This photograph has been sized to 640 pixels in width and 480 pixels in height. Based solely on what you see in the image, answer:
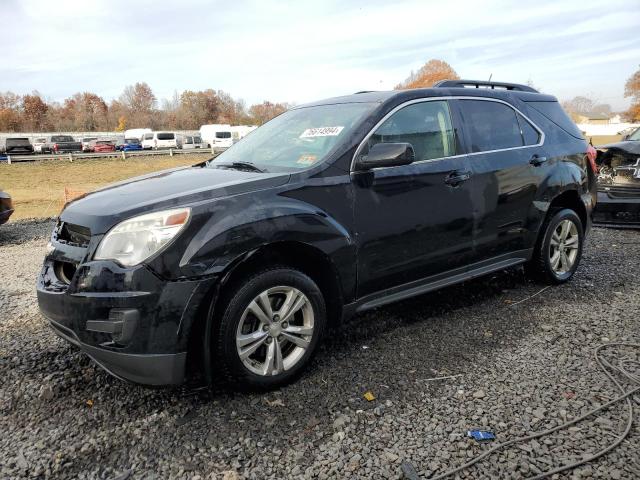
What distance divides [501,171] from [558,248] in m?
1.25

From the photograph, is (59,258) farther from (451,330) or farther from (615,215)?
(615,215)

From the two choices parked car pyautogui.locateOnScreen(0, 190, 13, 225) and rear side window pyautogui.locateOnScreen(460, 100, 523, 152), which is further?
parked car pyautogui.locateOnScreen(0, 190, 13, 225)

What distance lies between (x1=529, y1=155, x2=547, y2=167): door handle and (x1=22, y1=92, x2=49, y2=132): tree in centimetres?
9902

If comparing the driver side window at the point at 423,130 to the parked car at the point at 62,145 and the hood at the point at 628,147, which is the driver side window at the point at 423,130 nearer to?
the hood at the point at 628,147

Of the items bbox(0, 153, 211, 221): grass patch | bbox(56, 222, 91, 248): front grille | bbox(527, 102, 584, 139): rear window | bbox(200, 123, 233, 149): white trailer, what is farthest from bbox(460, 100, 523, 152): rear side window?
bbox(200, 123, 233, 149): white trailer

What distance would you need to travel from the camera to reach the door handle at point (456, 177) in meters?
3.70

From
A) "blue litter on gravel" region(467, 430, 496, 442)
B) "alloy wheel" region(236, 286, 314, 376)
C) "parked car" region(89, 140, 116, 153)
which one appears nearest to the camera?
"blue litter on gravel" region(467, 430, 496, 442)

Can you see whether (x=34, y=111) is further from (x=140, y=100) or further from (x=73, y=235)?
(x=73, y=235)

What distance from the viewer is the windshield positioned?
11.0ft

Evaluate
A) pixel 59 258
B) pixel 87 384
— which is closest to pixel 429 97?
pixel 59 258

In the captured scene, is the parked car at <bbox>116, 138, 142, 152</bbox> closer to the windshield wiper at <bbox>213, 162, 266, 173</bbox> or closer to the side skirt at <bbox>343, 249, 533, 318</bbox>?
the windshield wiper at <bbox>213, 162, 266, 173</bbox>

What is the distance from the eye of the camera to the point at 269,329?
291 cm

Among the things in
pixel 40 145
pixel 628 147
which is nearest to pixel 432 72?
pixel 40 145

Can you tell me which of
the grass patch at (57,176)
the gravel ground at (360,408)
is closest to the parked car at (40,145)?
the grass patch at (57,176)
